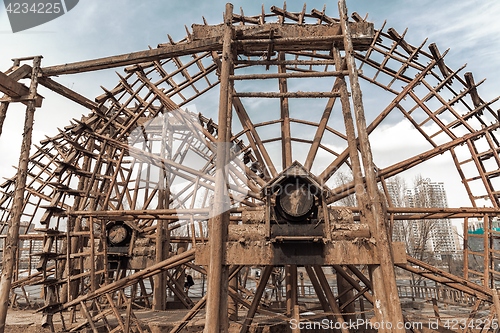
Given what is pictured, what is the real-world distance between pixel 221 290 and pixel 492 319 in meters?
8.27

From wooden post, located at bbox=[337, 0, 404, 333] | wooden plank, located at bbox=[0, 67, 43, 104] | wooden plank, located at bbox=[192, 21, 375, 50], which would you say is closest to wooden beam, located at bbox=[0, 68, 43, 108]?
wooden plank, located at bbox=[0, 67, 43, 104]

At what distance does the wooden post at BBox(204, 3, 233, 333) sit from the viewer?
5102mm

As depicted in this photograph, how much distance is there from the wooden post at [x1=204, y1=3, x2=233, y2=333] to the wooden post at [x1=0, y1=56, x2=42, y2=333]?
4.81 metres

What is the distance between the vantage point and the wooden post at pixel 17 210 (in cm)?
664

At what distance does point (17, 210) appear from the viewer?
7078 mm

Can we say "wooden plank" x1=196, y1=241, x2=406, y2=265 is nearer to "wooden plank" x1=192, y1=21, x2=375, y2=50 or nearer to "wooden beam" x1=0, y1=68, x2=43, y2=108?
"wooden plank" x1=192, y1=21, x2=375, y2=50

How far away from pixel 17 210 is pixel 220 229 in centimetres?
517

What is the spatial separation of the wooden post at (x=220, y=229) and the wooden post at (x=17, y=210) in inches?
189

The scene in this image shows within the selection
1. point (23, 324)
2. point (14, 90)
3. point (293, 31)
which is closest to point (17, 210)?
point (14, 90)

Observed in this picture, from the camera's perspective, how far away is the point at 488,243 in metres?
9.80

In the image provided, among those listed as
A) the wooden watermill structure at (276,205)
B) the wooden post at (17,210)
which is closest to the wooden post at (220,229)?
the wooden watermill structure at (276,205)

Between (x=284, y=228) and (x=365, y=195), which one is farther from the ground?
(x=365, y=195)

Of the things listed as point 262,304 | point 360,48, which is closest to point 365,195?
point 360,48

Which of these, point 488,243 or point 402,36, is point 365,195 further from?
point 402,36
